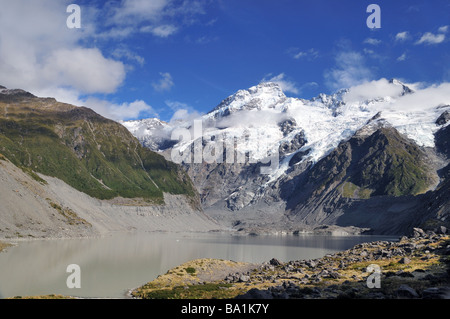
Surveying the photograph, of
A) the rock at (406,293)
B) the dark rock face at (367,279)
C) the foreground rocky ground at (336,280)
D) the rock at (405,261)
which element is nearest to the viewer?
the rock at (406,293)

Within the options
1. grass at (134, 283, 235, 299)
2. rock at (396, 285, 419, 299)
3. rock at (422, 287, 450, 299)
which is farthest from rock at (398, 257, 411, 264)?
grass at (134, 283, 235, 299)

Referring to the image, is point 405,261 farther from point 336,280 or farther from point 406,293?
point 406,293

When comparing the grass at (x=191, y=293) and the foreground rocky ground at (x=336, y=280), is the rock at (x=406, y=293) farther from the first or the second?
the grass at (x=191, y=293)

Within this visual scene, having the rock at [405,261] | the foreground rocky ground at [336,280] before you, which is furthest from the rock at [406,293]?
the rock at [405,261]

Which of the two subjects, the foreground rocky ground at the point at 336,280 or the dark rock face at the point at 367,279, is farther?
the foreground rocky ground at the point at 336,280

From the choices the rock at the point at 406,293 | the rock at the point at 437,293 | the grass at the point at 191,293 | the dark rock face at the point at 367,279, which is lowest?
the grass at the point at 191,293

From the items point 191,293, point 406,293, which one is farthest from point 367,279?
point 191,293

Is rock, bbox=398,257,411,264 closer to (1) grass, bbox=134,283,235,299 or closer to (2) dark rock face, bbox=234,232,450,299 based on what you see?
(2) dark rock face, bbox=234,232,450,299
